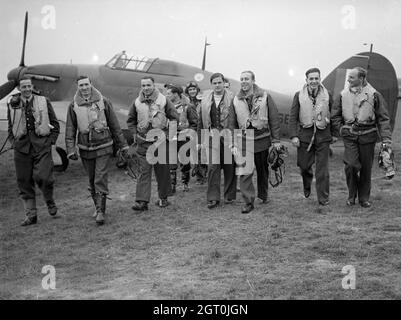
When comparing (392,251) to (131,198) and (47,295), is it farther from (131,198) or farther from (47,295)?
(131,198)

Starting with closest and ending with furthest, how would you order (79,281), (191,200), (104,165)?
(79,281)
(104,165)
(191,200)

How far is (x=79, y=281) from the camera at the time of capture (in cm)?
534

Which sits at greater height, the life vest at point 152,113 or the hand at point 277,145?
the life vest at point 152,113

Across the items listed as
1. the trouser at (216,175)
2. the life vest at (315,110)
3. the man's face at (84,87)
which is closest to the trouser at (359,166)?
the life vest at (315,110)

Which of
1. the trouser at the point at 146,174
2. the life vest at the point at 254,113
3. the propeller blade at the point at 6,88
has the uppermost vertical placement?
the life vest at the point at 254,113

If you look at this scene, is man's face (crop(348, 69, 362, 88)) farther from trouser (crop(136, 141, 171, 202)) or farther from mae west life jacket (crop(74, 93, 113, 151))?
mae west life jacket (crop(74, 93, 113, 151))

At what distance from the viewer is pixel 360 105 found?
24.9 ft

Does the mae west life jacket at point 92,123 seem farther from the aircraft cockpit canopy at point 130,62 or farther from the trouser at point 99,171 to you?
the aircraft cockpit canopy at point 130,62

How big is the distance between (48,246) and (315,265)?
337 centimetres

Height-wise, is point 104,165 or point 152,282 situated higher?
point 104,165

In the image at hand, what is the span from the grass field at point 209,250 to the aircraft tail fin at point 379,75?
164 inches

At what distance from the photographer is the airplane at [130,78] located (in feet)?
41.9

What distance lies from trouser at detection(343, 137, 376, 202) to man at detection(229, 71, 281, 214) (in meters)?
1.04

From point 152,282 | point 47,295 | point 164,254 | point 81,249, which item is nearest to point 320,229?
point 164,254
